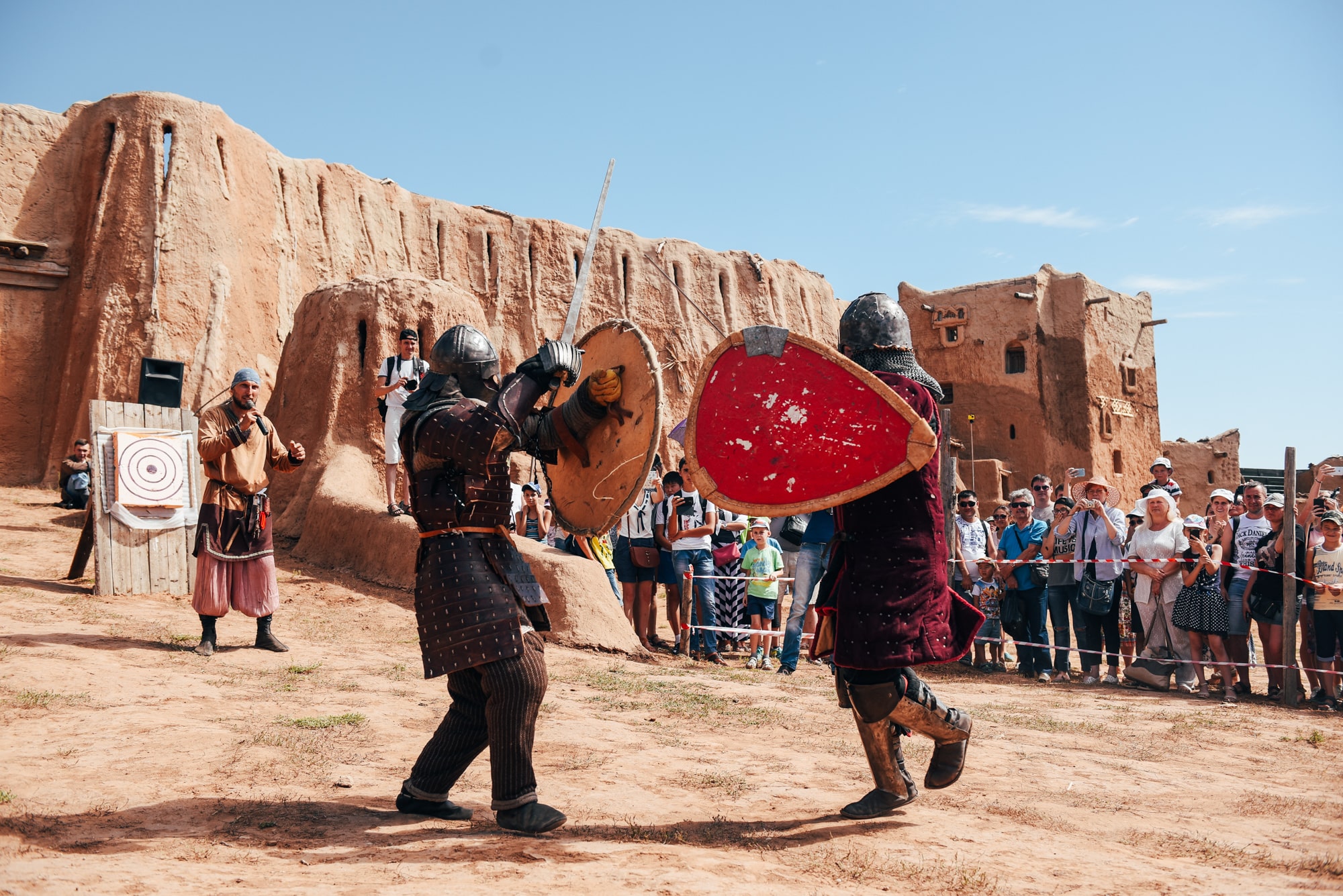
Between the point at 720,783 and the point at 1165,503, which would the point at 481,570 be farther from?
the point at 1165,503

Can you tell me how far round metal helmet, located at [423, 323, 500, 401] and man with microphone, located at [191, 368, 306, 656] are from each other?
307cm

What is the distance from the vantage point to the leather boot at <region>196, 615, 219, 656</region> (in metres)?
6.49

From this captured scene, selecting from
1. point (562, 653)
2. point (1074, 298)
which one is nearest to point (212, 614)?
point (562, 653)

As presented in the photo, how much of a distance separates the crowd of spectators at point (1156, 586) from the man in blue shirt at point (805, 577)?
188cm

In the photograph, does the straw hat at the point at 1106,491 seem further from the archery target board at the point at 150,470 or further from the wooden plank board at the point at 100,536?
the wooden plank board at the point at 100,536

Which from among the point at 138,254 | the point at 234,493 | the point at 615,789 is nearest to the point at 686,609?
the point at 234,493

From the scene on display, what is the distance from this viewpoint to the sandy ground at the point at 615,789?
9.98 ft

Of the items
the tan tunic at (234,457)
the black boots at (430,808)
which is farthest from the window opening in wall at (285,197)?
the black boots at (430,808)

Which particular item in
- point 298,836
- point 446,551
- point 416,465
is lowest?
point 298,836

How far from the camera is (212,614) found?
6570 mm

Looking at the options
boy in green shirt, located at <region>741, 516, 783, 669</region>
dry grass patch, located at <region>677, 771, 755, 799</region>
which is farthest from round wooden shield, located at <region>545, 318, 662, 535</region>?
boy in green shirt, located at <region>741, 516, 783, 669</region>

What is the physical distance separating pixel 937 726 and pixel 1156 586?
515 cm

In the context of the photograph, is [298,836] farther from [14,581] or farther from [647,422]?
[14,581]

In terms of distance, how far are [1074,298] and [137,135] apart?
23.5m
